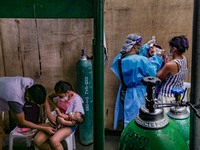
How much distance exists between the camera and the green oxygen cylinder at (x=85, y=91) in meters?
4.38

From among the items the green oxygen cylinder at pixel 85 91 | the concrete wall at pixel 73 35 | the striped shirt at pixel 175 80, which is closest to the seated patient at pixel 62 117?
the green oxygen cylinder at pixel 85 91

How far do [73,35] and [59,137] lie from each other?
1.51m

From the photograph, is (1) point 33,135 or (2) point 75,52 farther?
(2) point 75,52

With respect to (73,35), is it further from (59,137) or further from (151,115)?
(151,115)

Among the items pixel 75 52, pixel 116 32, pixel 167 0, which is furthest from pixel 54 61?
pixel 167 0

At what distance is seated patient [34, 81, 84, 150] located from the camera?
3.99 metres

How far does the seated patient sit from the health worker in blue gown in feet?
2.09

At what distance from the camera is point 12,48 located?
4648mm

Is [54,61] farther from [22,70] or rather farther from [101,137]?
[101,137]

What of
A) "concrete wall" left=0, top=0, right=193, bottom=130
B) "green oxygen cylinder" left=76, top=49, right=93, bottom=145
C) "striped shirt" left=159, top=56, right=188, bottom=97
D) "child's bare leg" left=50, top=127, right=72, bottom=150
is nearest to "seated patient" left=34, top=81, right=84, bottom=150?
"child's bare leg" left=50, top=127, right=72, bottom=150

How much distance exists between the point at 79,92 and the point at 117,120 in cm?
70

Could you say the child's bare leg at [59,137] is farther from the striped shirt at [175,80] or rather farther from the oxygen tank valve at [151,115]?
the oxygen tank valve at [151,115]

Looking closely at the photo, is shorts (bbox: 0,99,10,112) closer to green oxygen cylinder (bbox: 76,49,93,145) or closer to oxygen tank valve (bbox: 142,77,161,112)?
green oxygen cylinder (bbox: 76,49,93,145)

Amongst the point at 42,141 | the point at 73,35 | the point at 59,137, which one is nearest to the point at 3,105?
the point at 42,141
